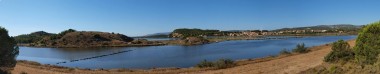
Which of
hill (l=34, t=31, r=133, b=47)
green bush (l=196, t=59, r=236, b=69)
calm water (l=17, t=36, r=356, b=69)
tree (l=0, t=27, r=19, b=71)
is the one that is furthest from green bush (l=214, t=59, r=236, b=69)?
hill (l=34, t=31, r=133, b=47)

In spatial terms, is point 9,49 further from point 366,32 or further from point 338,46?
point 338,46

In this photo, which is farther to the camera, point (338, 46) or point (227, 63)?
point (227, 63)

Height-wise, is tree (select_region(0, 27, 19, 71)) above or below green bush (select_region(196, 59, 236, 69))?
above

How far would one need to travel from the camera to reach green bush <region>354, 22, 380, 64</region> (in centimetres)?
2487

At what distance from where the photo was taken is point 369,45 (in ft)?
84.9

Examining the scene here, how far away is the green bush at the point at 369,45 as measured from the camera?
81.6 feet

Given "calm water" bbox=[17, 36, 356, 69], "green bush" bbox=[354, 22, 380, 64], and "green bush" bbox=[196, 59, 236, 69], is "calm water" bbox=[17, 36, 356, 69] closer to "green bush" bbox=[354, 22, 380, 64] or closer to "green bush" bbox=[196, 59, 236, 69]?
"green bush" bbox=[196, 59, 236, 69]

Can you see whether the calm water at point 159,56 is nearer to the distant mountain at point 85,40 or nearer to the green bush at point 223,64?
the green bush at point 223,64

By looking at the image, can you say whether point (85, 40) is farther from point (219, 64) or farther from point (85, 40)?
point (219, 64)

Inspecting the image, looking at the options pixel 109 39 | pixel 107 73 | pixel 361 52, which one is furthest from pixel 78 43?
pixel 361 52

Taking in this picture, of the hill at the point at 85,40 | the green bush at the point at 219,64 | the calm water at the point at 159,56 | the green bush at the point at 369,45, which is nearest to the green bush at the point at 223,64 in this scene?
the green bush at the point at 219,64

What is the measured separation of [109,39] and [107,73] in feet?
372

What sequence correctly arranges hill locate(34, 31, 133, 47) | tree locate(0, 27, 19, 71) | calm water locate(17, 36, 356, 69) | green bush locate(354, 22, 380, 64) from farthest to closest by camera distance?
hill locate(34, 31, 133, 47), calm water locate(17, 36, 356, 69), tree locate(0, 27, 19, 71), green bush locate(354, 22, 380, 64)

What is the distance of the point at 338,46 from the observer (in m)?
40.9
